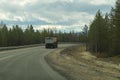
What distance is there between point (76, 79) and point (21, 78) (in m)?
2.81

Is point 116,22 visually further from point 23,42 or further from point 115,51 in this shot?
point 23,42

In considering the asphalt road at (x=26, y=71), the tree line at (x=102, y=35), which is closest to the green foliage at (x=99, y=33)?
the tree line at (x=102, y=35)

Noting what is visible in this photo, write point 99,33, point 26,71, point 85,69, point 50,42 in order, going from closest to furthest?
1. point 26,71
2. point 85,69
3. point 99,33
4. point 50,42

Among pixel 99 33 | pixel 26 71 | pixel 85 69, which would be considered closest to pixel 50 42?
pixel 99 33

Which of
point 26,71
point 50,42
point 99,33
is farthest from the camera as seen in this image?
point 50,42

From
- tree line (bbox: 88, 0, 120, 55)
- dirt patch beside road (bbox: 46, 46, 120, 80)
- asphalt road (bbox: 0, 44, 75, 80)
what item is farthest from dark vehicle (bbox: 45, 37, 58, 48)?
asphalt road (bbox: 0, 44, 75, 80)

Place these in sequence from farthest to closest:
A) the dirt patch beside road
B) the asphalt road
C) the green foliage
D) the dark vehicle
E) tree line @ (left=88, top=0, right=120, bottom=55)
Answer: the dark vehicle, the green foliage, tree line @ (left=88, top=0, right=120, bottom=55), the dirt patch beside road, the asphalt road

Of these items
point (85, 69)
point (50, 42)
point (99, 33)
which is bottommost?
point (85, 69)

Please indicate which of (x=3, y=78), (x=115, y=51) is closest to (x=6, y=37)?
(x=115, y=51)

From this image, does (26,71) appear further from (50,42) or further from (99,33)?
(50,42)

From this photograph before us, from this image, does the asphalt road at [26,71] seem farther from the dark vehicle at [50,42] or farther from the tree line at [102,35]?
the dark vehicle at [50,42]

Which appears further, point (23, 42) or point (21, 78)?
point (23, 42)

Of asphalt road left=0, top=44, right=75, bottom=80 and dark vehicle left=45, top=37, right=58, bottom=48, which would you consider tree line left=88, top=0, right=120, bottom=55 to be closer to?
dark vehicle left=45, top=37, right=58, bottom=48

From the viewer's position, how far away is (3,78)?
53.6 ft
